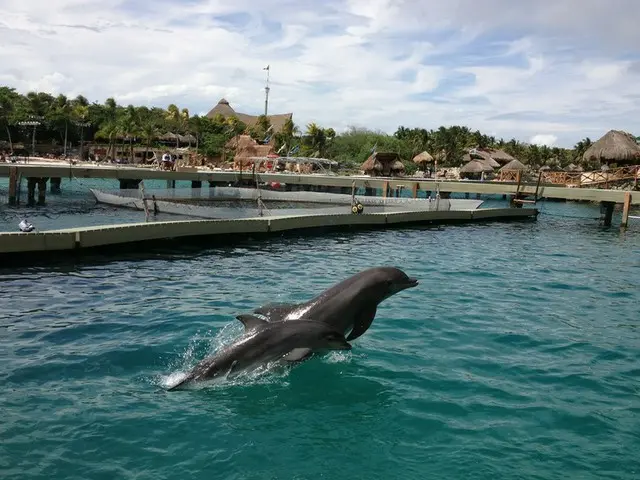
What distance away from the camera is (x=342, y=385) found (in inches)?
328

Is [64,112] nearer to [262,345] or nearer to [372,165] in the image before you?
[372,165]

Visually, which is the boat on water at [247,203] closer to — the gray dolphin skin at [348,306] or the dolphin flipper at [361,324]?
the gray dolphin skin at [348,306]

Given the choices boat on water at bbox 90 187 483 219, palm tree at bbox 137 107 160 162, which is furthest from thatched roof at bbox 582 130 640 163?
palm tree at bbox 137 107 160 162

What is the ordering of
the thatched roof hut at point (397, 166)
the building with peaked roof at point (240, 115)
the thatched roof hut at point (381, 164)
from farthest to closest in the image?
the building with peaked roof at point (240, 115) < the thatched roof hut at point (397, 166) < the thatched roof hut at point (381, 164)

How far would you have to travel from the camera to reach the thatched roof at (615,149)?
5400cm

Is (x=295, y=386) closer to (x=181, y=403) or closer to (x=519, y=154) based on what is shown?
(x=181, y=403)

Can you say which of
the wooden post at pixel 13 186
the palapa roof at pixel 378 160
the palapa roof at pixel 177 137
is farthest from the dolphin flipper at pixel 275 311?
the palapa roof at pixel 177 137

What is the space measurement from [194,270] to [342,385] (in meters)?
8.85

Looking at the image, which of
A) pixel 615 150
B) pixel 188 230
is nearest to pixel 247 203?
pixel 188 230

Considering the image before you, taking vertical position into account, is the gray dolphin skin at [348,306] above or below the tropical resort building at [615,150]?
below

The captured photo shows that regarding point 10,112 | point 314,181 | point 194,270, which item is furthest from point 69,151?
point 194,270

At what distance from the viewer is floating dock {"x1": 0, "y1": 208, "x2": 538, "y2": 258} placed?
1573 centimetres

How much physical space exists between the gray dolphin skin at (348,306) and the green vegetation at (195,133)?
62.4 metres

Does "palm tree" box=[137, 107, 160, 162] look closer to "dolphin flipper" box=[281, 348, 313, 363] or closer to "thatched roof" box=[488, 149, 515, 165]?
"thatched roof" box=[488, 149, 515, 165]
